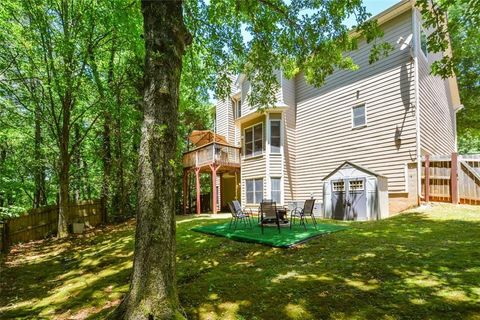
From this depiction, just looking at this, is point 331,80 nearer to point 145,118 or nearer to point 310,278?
point 310,278

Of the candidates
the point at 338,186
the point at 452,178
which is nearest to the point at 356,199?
the point at 338,186

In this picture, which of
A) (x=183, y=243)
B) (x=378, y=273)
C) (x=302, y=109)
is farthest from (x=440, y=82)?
(x=183, y=243)

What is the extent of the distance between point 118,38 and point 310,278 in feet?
37.5

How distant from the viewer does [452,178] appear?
31.0 ft

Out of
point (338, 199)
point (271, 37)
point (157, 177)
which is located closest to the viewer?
point (157, 177)

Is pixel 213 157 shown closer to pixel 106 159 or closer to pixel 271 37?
pixel 106 159

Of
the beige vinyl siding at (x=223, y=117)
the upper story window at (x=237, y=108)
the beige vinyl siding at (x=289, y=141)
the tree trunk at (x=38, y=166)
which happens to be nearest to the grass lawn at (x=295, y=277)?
the beige vinyl siding at (x=289, y=141)

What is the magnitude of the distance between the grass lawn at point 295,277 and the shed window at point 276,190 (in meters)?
6.42

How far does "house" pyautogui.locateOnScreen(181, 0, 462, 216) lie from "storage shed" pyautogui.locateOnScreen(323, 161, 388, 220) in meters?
1.02

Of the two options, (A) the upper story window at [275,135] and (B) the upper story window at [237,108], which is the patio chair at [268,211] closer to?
(A) the upper story window at [275,135]

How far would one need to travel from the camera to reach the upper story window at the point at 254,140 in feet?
49.2

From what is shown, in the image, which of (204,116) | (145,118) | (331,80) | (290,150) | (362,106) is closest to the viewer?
(145,118)

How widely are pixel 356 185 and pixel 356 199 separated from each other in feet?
1.83

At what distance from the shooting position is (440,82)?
13.5 m
